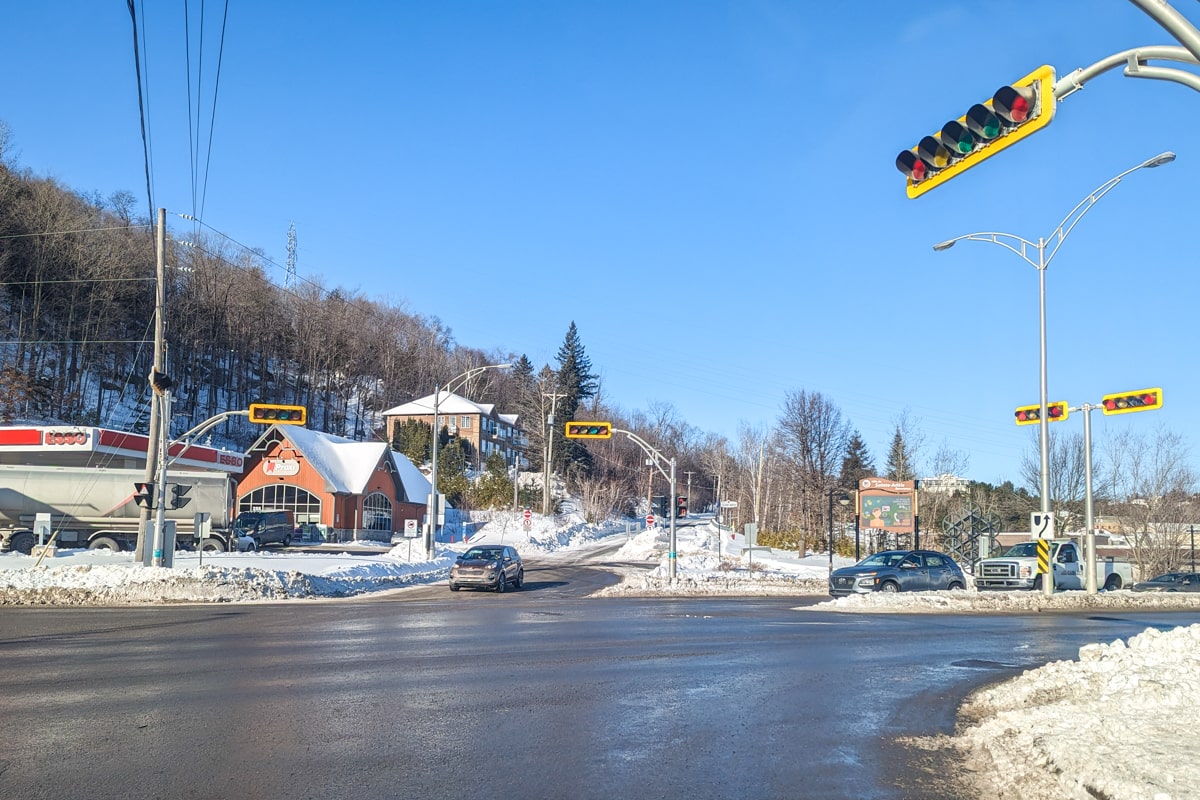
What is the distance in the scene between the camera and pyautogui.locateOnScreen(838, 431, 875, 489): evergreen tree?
279 ft

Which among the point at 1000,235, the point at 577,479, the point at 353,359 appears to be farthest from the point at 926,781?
the point at 353,359

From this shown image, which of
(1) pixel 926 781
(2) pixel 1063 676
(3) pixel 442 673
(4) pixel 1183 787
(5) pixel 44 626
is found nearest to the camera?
(4) pixel 1183 787

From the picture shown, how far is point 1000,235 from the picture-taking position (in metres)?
28.3

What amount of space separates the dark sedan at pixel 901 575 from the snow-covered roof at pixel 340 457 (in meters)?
41.1

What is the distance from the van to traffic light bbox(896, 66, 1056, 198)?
47215 millimetres

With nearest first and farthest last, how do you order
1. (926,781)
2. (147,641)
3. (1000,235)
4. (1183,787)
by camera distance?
(1183,787) → (926,781) → (147,641) → (1000,235)

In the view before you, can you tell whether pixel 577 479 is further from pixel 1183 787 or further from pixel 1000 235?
pixel 1183 787

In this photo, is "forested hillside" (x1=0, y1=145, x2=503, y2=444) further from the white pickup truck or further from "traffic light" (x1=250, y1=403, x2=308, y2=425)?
the white pickup truck

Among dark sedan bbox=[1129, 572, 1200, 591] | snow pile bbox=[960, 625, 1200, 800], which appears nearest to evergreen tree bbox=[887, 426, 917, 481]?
dark sedan bbox=[1129, 572, 1200, 591]

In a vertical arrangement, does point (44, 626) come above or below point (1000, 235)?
below

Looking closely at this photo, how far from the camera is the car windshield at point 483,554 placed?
108 feet

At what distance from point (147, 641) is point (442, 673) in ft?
21.6

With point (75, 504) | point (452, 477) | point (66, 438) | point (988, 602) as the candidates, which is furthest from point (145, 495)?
point (452, 477)

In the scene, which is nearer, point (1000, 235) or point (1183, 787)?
point (1183, 787)
